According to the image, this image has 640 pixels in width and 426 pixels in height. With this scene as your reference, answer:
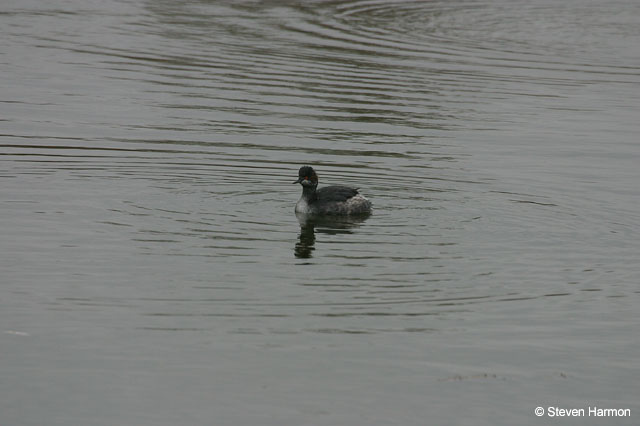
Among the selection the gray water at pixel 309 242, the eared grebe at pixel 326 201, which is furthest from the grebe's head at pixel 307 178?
the gray water at pixel 309 242

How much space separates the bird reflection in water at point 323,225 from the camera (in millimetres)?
14401

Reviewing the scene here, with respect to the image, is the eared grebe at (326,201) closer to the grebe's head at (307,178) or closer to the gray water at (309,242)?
the grebe's head at (307,178)

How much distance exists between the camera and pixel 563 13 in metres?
44.2

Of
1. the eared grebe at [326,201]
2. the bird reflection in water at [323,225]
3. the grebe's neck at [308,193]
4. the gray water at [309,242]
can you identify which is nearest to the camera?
the gray water at [309,242]

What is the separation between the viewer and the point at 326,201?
15500 mm

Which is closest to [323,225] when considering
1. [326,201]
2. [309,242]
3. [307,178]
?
[326,201]

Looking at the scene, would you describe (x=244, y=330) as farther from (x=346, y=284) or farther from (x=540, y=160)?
(x=540, y=160)

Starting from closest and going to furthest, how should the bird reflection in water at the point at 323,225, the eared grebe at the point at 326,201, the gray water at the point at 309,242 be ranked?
the gray water at the point at 309,242
the bird reflection in water at the point at 323,225
the eared grebe at the point at 326,201

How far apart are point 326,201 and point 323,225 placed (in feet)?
1.38

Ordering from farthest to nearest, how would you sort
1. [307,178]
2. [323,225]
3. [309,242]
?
[307,178], [323,225], [309,242]

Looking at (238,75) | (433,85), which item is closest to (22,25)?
(238,75)

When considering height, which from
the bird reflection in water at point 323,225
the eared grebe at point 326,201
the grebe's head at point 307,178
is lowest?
the bird reflection in water at point 323,225

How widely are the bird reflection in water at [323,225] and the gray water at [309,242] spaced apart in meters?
0.06

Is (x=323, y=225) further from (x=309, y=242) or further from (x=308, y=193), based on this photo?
(x=309, y=242)
